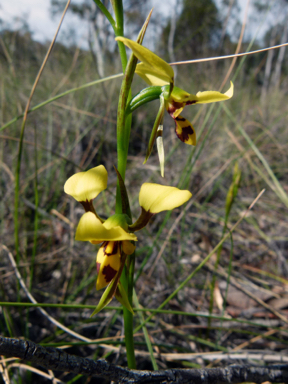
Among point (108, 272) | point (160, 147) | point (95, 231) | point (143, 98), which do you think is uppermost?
point (143, 98)

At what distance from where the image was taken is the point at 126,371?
52 cm

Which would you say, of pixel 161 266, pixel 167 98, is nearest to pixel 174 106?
pixel 167 98

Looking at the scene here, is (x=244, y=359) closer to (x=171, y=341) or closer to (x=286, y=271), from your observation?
(x=171, y=341)

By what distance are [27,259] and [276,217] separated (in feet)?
5.24

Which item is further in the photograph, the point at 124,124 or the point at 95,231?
the point at 124,124

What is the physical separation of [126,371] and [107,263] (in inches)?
8.2

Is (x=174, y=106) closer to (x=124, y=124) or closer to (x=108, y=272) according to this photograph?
(x=124, y=124)

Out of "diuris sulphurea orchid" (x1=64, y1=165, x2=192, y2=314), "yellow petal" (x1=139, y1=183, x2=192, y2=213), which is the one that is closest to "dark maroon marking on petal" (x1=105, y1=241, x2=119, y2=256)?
"diuris sulphurea orchid" (x1=64, y1=165, x2=192, y2=314)

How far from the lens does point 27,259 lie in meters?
1.28

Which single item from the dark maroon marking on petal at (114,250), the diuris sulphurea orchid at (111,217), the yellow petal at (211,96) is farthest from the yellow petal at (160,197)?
the yellow petal at (211,96)

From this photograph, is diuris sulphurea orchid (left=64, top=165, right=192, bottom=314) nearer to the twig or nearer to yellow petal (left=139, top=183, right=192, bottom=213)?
yellow petal (left=139, top=183, right=192, bottom=213)

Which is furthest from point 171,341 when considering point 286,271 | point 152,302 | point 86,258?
point 286,271

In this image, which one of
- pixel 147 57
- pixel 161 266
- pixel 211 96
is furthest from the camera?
pixel 161 266

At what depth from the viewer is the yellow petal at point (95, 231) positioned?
50 cm
